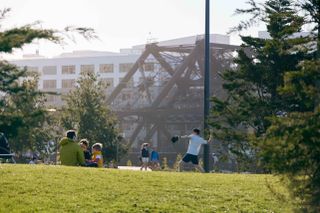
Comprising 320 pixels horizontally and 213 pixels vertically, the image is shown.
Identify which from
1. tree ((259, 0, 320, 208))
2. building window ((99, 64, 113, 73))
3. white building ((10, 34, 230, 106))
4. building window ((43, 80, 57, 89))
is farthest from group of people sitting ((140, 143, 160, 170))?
building window ((43, 80, 57, 89))

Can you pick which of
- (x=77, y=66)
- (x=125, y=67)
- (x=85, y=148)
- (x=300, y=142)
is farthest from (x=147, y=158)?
(x=77, y=66)

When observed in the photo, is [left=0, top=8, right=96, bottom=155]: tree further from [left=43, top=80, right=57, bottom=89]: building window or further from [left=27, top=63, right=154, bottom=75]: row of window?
[left=43, top=80, right=57, bottom=89]: building window

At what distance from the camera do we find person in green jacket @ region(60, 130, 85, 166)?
19344mm

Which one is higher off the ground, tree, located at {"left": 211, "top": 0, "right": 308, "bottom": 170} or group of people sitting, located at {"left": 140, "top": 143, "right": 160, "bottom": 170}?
tree, located at {"left": 211, "top": 0, "right": 308, "bottom": 170}

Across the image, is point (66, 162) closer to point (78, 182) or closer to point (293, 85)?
point (78, 182)

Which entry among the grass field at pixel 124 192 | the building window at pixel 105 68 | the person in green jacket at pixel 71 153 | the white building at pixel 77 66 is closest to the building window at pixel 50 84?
the white building at pixel 77 66

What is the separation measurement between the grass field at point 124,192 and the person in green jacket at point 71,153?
292cm

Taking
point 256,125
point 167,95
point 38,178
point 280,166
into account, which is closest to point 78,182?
point 38,178

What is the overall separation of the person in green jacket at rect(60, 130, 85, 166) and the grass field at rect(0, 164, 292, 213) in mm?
2919

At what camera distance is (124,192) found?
13883 millimetres

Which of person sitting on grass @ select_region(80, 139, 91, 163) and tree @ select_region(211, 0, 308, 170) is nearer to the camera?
tree @ select_region(211, 0, 308, 170)

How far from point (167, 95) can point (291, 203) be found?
5598 cm

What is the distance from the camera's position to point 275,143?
8812 mm

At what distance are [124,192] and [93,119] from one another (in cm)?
2477
